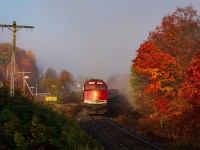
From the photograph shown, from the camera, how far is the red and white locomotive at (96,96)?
4041 centimetres

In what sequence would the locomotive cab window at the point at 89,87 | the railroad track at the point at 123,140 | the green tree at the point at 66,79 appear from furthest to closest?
the green tree at the point at 66,79 < the locomotive cab window at the point at 89,87 < the railroad track at the point at 123,140

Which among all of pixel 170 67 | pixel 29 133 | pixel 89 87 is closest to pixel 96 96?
pixel 89 87

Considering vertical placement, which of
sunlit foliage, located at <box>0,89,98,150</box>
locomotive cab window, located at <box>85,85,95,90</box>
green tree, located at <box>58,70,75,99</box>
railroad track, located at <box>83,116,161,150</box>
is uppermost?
green tree, located at <box>58,70,75,99</box>

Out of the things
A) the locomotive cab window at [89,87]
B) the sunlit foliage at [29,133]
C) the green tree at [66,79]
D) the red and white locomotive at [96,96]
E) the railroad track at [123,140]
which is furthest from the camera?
the green tree at [66,79]

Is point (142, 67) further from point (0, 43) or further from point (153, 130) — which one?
point (0, 43)

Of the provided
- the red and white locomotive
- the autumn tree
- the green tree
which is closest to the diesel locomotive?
the red and white locomotive

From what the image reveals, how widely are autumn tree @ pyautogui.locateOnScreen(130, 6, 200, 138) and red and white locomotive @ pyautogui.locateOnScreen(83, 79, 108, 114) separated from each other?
9.57 m

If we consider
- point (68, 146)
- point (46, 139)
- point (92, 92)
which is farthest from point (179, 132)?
point (92, 92)

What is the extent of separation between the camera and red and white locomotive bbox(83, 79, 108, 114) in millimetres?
40406

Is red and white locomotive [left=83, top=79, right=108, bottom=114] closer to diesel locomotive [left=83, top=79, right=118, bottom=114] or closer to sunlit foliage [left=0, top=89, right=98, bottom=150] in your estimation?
diesel locomotive [left=83, top=79, right=118, bottom=114]

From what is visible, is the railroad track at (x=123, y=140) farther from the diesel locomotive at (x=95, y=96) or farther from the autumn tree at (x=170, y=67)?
the diesel locomotive at (x=95, y=96)

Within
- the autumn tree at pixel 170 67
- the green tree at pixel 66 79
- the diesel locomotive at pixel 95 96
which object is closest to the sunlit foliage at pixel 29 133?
the autumn tree at pixel 170 67

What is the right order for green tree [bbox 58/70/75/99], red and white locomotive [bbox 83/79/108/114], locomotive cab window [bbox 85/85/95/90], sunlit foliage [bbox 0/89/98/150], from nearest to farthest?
1. sunlit foliage [bbox 0/89/98/150]
2. red and white locomotive [bbox 83/79/108/114]
3. locomotive cab window [bbox 85/85/95/90]
4. green tree [bbox 58/70/75/99]

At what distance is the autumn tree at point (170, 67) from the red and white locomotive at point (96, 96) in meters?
9.57
